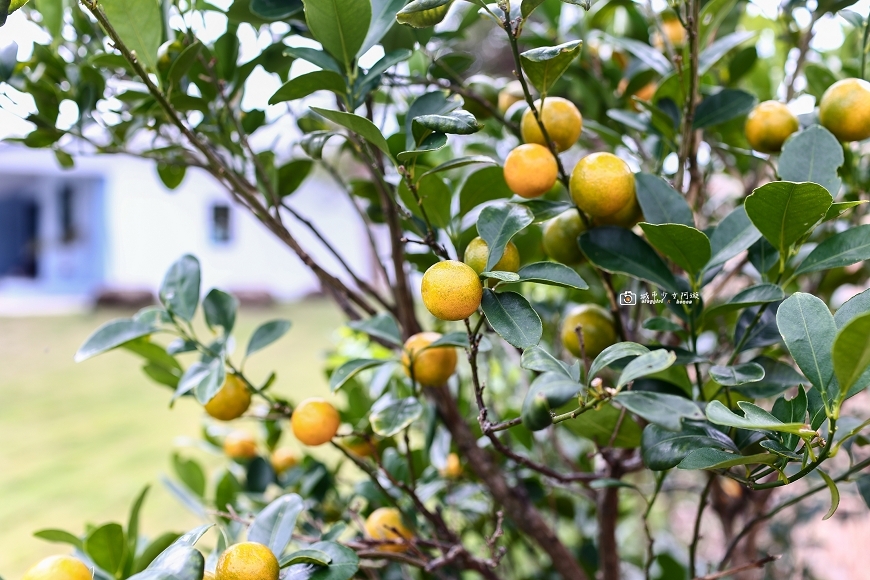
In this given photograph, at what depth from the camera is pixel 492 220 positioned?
0.43 meters

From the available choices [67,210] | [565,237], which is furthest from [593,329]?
[67,210]

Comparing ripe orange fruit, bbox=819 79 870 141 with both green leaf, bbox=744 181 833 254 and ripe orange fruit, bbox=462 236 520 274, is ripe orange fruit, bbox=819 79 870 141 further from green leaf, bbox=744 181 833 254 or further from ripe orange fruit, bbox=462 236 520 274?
ripe orange fruit, bbox=462 236 520 274

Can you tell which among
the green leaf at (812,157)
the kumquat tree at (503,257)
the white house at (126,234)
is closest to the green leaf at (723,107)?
the kumquat tree at (503,257)

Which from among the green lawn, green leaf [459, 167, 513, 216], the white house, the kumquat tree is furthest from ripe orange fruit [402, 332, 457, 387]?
the white house

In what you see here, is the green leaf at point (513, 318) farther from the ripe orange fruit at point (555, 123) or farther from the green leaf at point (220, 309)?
the green leaf at point (220, 309)

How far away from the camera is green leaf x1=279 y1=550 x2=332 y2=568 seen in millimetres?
423

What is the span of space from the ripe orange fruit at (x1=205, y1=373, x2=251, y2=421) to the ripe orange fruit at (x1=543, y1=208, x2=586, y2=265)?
12.4 inches

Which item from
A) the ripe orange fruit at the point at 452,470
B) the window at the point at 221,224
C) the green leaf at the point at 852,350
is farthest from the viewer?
the window at the point at 221,224

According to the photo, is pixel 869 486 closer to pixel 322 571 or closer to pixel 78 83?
pixel 322 571

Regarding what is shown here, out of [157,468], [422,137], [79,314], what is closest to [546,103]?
[422,137]

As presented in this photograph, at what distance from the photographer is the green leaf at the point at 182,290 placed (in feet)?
1.98

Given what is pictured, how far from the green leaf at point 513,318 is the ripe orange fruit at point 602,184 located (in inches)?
4.8

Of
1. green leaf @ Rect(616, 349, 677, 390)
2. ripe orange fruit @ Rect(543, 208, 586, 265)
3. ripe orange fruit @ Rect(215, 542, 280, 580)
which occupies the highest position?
ripe orange fruit @ Rect(543, 208, 586, 265)

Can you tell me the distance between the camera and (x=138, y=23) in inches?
20.0
